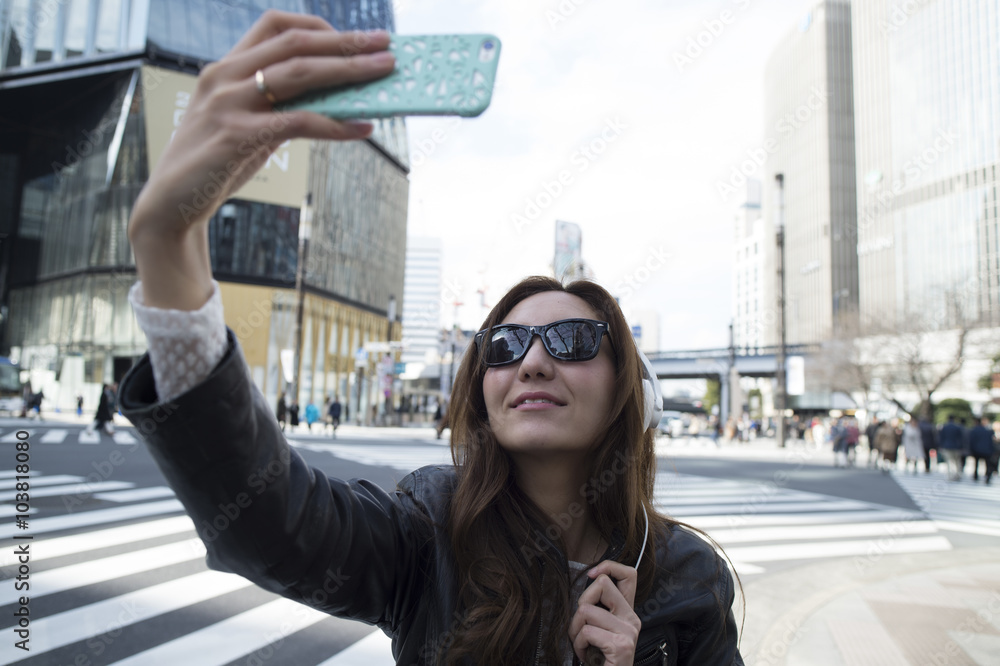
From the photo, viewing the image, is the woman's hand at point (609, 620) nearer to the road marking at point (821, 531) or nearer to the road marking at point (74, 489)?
the road marking at point (821, 531)

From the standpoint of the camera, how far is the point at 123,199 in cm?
3869

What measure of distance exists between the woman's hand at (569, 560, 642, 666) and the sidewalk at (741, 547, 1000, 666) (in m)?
3.46

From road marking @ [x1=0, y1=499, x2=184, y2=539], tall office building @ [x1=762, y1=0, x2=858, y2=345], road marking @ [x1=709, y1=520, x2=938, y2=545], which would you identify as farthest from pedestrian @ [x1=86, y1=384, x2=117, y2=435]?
tall office building @ [x1=762, y1=0, x2=858, y2=345]

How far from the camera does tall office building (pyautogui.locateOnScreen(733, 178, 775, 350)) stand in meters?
112

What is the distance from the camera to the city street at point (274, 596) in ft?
13.0

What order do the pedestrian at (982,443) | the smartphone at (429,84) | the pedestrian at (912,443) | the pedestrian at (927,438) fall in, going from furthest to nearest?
the pedestrian at (927,438) < the pedestrian at (912,443) < the pedestrian at (982,443) < the smartphone at (429,84)

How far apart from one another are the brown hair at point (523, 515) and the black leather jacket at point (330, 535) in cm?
6

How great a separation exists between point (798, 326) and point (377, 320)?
6780cm

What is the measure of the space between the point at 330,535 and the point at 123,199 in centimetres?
4493

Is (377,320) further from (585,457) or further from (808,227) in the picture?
(808,227)

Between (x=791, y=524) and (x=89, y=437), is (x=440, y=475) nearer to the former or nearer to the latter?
(x=791, y=524)

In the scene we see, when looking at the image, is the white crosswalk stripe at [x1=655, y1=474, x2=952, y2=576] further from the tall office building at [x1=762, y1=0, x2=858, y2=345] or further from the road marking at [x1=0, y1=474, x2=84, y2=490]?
the tall office building at [x1=762, y1=0, x2=858, y2=345]

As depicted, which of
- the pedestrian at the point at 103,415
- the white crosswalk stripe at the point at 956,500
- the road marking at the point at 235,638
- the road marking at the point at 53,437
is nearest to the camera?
the road marking at the point at 235,638

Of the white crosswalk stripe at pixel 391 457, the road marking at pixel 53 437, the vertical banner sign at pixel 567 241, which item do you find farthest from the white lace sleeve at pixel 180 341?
the vertical banner sign at pixel 567 241
